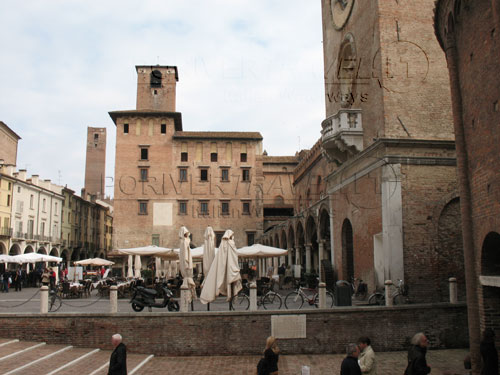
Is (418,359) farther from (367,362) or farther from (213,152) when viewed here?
(213,152)

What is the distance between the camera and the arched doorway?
9156 millimetres

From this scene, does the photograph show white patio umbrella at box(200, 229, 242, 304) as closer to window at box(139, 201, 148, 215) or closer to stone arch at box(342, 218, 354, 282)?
stone arch at box(342, 218, 354, 282)

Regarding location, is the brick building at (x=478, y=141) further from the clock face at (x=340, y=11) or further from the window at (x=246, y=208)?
the window at (x=246, y=208)

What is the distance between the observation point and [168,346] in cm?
1245

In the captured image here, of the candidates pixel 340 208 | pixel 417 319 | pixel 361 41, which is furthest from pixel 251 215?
pixel 417 319

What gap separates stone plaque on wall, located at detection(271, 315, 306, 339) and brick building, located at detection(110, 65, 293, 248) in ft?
110

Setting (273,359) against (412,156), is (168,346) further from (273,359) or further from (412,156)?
(412,156)

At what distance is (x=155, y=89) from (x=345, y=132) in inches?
1440

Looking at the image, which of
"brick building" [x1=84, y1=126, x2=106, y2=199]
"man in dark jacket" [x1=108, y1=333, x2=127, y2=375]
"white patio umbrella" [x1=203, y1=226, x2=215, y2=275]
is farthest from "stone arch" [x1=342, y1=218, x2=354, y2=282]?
"brick building" [x1=84, y1=126, x2=106, y2=199]

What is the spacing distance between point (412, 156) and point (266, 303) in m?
6.80

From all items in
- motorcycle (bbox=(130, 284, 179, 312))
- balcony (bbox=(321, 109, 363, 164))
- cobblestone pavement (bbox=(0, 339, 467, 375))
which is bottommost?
cobblestone pavement (bbox=(0, 339, 467, 375))

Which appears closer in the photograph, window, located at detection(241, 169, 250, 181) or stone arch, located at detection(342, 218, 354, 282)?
stone arch, located at detection(342, 218, 354, 282)

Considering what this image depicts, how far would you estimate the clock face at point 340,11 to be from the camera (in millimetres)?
18797

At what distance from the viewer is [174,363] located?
38.0 feet
